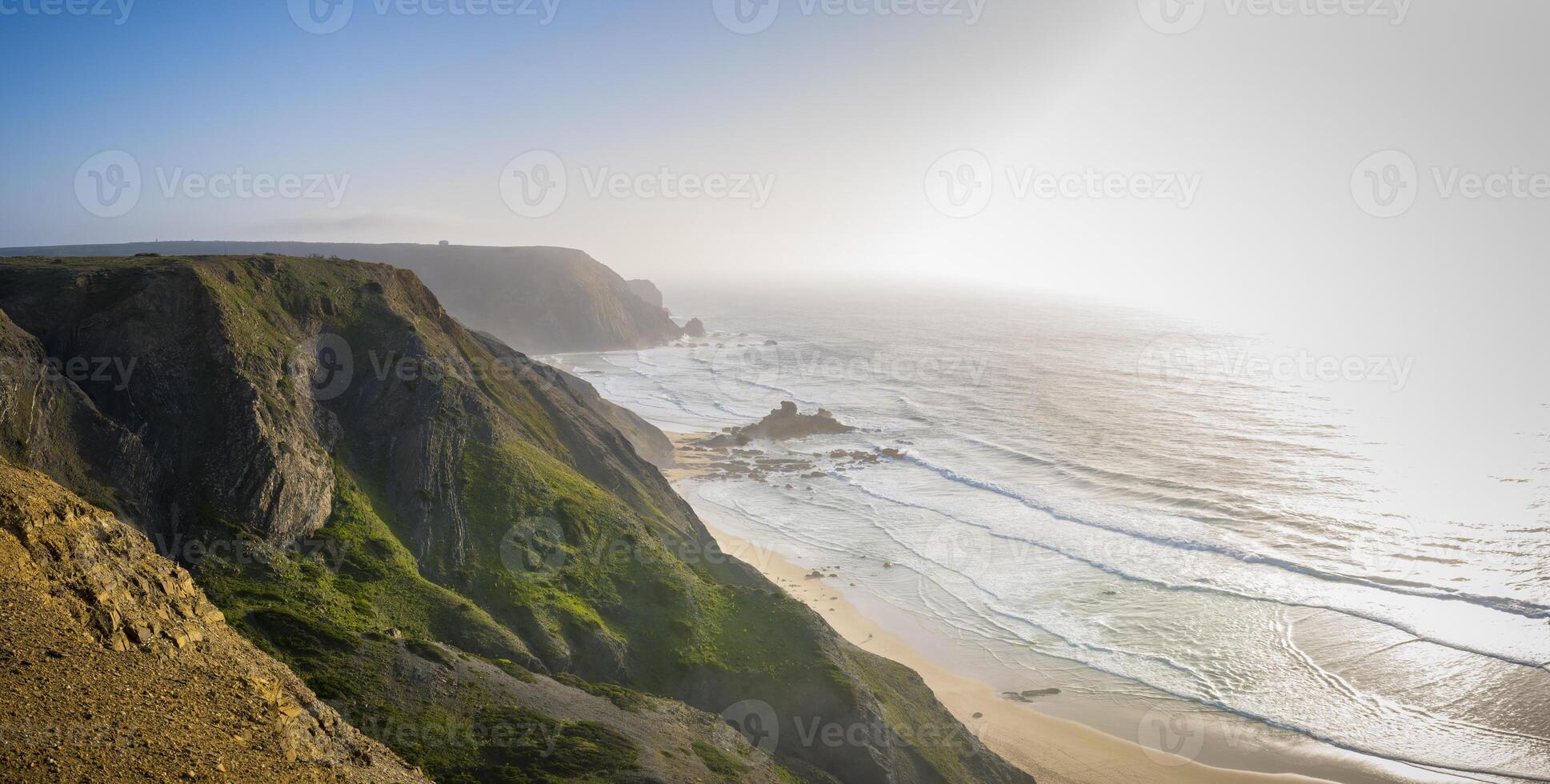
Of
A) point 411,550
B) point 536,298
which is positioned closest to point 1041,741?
point 411,550

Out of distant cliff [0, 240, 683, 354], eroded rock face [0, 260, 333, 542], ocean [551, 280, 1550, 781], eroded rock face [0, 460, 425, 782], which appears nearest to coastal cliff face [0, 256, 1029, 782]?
eroded rock face [0, 260, 333, 542]

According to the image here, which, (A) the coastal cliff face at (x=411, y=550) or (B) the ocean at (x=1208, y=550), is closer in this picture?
(A) the coastal cliff face at (x=411, y=550)

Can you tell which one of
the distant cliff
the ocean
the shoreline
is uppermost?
the distant cliff

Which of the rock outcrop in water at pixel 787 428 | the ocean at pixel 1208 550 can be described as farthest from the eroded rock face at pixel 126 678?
the rock outcrop in water at pixel 787 428

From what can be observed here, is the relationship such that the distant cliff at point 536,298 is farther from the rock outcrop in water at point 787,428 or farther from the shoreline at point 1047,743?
the shoreline at point 1047,743

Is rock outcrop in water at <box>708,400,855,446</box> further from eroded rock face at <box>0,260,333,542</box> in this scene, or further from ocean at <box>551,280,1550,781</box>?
eroded rock face at <box>0,260,333,542</box>

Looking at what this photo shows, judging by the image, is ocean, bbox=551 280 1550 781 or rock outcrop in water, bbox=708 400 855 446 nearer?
ocean, bbox=551 280 1550 781

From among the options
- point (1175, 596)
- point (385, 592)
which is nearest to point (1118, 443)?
point (1175, 596)

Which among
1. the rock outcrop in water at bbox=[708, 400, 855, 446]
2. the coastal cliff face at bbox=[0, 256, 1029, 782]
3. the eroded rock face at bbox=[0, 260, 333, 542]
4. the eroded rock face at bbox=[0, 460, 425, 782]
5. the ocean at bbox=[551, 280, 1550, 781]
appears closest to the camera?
the eroded rock face at bbox=[0, 460, 425, 782]
